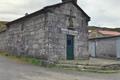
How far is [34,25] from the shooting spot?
22.4 m

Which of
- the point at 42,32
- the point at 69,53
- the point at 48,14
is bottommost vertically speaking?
the point at 69,53

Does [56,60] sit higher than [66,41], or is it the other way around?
[66,41]

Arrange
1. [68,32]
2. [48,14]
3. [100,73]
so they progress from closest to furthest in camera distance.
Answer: [100,73], [48,14], [68,32]

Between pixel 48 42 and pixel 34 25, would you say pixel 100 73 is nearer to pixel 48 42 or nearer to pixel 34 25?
pixel 48 42

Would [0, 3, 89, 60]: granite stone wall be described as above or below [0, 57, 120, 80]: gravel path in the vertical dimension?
above


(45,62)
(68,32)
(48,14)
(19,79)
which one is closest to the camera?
(19,79)

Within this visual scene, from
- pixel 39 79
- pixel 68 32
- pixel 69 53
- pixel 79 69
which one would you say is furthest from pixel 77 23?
pixel 39 79

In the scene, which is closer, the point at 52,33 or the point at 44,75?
the point at 44,75

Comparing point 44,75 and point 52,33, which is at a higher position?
point 52,33

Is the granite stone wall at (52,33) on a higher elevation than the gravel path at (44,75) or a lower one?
higher

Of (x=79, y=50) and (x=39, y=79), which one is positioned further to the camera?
(x=79, y=50)

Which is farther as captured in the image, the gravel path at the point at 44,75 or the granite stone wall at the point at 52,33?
the granite stone wall at the point at 52,33

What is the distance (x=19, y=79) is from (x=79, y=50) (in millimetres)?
12132

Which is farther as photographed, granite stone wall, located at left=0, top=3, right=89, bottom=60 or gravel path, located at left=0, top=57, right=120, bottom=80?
granite stone wall, located at left=0, top=3, right=89, bottom=60
